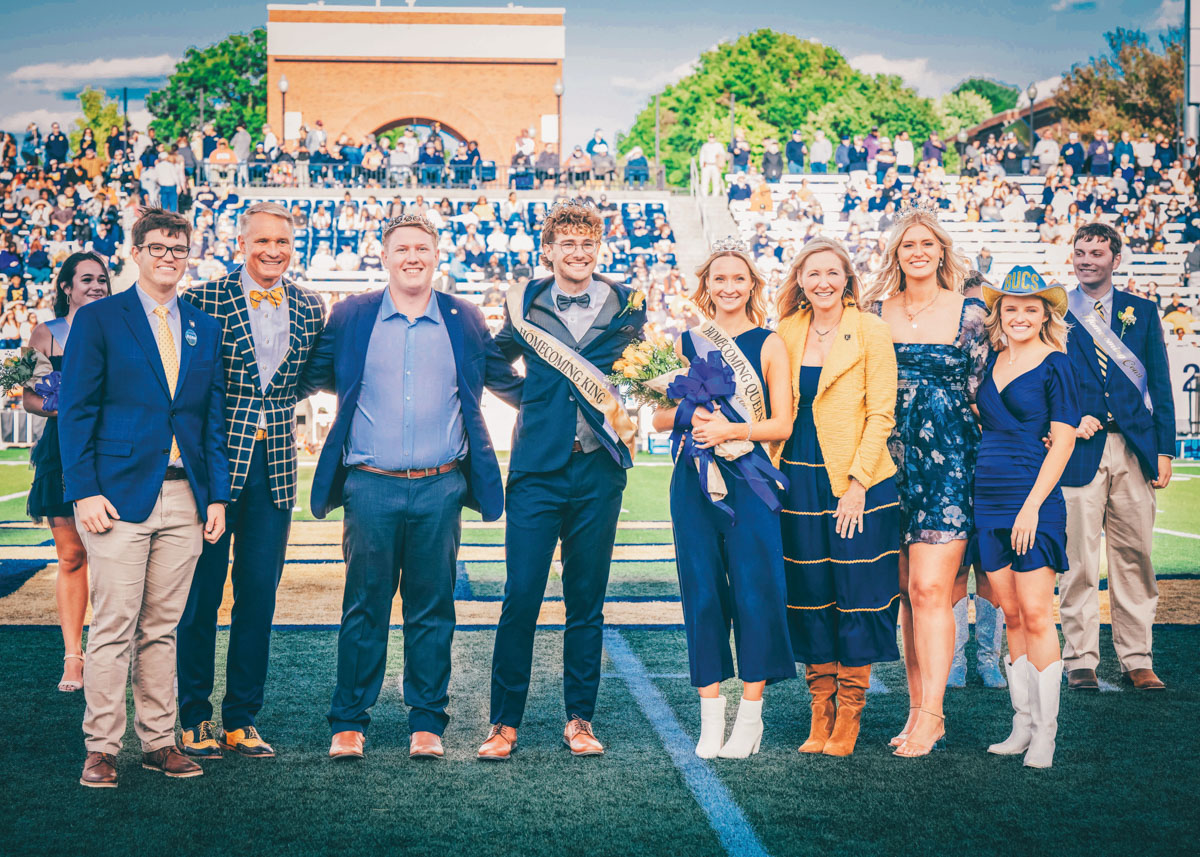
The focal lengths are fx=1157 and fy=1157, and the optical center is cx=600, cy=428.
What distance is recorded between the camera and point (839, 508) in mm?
4445

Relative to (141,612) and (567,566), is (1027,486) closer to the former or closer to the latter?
(567,566)

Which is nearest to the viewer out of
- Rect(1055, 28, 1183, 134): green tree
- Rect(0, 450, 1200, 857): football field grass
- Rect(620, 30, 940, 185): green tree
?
Rect(0, 450, 1200, 857): football field grass

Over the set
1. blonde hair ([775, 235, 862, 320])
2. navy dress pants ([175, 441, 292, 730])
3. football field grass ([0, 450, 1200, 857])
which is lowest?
football field grass ([0, 450, 1200, 857])

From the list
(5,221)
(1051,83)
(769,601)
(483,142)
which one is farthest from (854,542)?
(1051,83)

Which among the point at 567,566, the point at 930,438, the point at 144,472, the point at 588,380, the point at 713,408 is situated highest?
the point at 588,380

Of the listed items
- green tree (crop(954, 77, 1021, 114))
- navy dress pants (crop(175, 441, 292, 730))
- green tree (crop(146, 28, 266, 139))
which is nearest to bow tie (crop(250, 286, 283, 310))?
navy dress pants (crop(175, 441, 292, 730))

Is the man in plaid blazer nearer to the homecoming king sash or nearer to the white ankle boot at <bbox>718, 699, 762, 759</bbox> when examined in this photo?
the white ankle boot at <bbox>718, 699, 762, 759</bbox>

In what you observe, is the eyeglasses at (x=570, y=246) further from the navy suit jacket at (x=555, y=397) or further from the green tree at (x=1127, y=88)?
the green tree at (x=1127, y=88)

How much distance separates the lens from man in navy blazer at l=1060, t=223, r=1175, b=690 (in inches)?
219

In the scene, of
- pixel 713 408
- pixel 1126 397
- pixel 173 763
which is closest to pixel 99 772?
pixel 173 763

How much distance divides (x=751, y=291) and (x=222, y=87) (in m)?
57.4

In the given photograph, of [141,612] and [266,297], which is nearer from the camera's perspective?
[141,612]

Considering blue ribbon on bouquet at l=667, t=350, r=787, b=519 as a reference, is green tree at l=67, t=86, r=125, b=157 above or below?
above

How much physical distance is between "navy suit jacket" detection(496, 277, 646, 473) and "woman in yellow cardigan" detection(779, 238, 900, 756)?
0.71 meters
